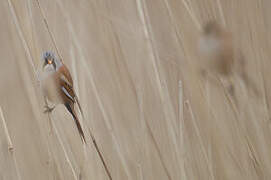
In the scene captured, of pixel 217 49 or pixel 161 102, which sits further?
pixel 161 102

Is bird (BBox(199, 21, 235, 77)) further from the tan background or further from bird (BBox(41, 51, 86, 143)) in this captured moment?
bird (BBox(41, 51, 86, 143))

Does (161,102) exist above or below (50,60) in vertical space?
below

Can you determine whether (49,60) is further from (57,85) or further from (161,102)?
(161,102)

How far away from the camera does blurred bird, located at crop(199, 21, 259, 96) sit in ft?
2.50

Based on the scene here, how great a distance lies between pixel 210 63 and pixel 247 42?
0.16 metres

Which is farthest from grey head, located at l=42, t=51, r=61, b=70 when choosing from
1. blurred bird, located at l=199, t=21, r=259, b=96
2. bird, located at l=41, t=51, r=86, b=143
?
blurred bird, located at l=199, t=21, r=259, b=96

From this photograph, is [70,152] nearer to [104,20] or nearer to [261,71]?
[104,20]

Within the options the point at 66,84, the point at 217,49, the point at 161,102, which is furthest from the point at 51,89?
the point at 217,49

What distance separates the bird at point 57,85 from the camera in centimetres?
90

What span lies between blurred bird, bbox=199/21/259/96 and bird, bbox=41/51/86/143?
0.27 m

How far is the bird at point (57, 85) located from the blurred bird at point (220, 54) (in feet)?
0.88

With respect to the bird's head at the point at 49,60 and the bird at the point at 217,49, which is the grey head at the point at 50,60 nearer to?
the bird's head at the point at 49,60

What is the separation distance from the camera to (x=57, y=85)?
963 mm

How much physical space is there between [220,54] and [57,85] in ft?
1.25
